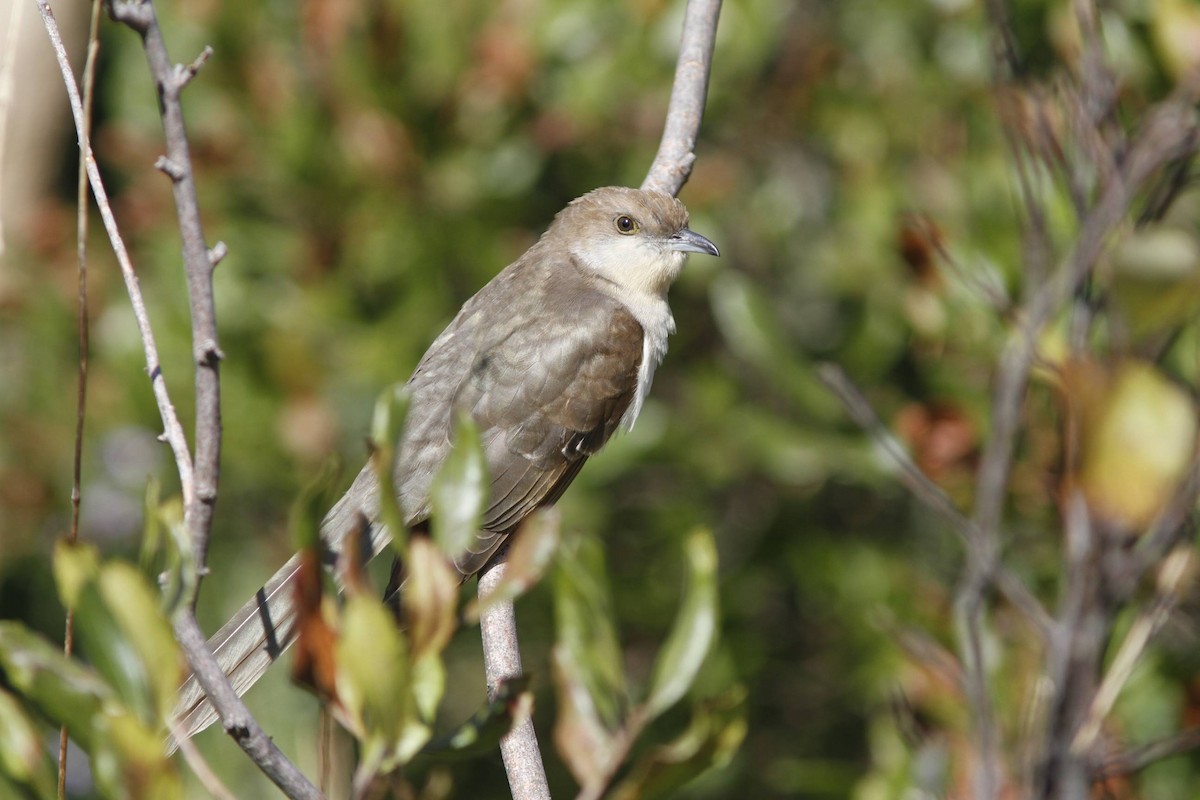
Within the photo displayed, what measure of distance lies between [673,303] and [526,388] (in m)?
1.65

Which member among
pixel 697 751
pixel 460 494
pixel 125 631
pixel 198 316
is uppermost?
pixel 198 316

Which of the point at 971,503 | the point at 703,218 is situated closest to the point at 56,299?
the point at 703,218

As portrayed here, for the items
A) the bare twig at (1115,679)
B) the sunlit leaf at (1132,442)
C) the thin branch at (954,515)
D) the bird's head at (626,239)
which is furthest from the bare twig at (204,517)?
the bird's head at (626,239)

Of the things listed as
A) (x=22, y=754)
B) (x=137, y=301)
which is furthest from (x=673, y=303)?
(x=22, y=754)

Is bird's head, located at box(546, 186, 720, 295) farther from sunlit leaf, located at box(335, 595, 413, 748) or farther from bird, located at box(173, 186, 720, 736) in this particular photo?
sunlit leaf, located at box(335, 595, 413, 748)

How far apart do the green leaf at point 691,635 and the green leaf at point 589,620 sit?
6 centimetres

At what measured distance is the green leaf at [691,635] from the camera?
5.35 ft

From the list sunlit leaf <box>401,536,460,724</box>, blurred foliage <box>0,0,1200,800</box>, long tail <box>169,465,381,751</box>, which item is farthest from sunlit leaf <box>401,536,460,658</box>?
blurred foliage <box>0,0,1200,800</box>

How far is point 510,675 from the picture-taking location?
3316mm

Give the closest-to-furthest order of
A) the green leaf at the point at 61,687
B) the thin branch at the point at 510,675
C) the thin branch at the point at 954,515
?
the green leaf at the point at 61,687, the thin branch at the point at 954,515, the thin branch at the point at 510,675

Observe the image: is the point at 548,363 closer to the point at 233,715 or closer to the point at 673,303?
the point at 673,303

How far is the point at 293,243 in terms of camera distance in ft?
17.6

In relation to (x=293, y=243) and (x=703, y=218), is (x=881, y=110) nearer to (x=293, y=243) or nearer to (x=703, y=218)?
(x=703, y=218)

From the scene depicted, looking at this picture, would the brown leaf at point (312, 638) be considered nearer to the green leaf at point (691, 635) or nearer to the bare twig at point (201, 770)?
the bare twig at point (201, 770)
